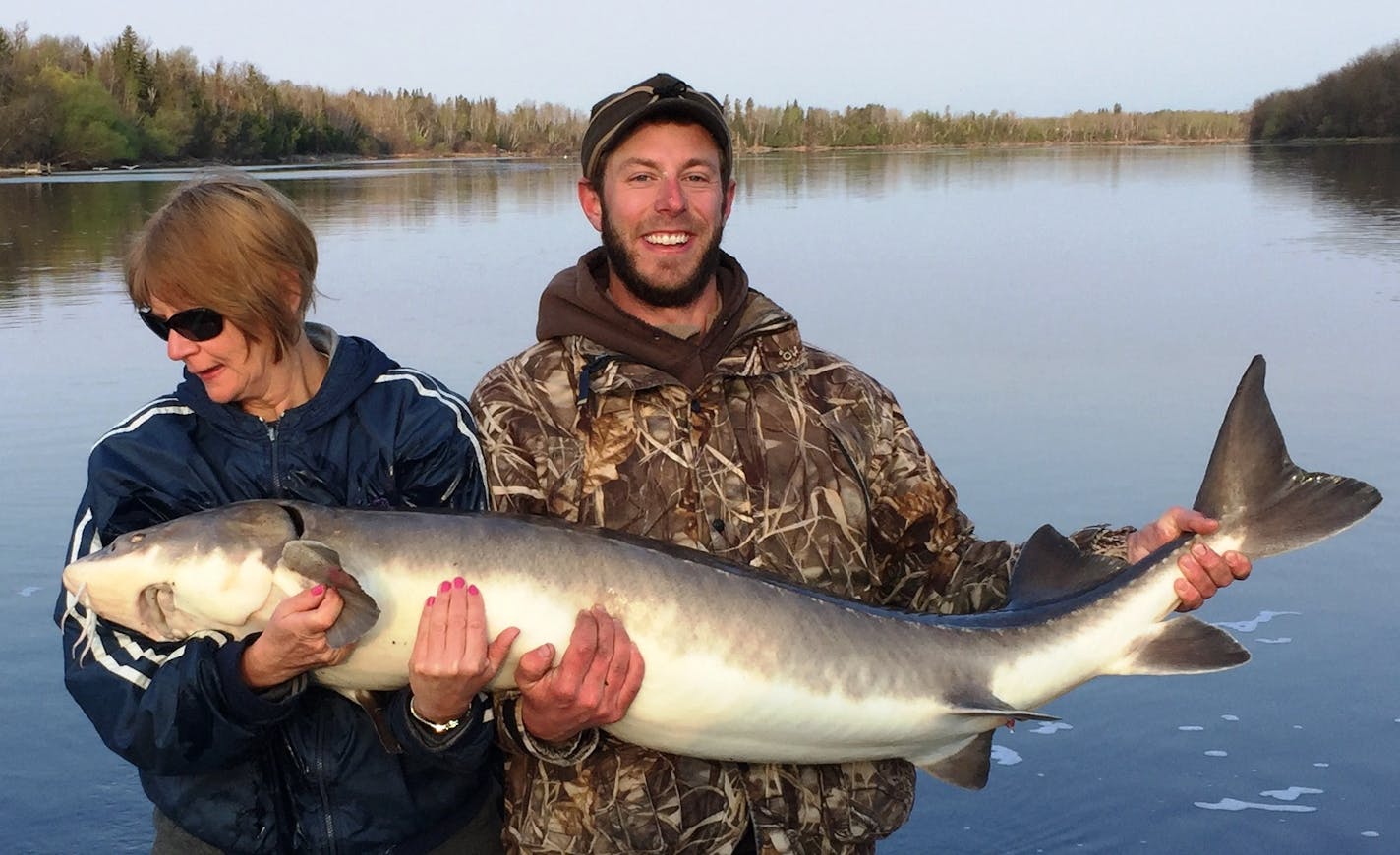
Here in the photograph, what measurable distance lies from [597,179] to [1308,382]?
25.9 ft

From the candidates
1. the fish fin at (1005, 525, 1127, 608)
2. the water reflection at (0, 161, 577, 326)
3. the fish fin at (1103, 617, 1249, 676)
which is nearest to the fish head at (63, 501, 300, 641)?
the fish fin at (1005, 525, 1127, 608)

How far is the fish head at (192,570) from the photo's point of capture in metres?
2.83

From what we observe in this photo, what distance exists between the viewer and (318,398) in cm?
307

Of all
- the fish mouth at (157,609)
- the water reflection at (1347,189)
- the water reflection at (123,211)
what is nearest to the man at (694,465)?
the fish mouth at (157,609)

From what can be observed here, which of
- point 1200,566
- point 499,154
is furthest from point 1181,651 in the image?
point 499,154

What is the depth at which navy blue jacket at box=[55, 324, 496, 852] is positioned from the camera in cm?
286

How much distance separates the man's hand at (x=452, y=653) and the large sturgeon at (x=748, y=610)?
0.05m

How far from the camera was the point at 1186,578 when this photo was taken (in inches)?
131

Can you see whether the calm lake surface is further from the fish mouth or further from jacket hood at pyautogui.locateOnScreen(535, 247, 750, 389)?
jacket hood at pyautogui.locateOnScreen(535, 247, 750, 389)

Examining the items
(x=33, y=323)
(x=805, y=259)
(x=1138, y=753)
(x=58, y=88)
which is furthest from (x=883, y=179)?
(x=58, y=88)

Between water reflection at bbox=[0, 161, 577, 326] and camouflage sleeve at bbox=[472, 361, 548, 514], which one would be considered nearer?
camouflage sleeve at bbox=[472, 361, 548, 514]

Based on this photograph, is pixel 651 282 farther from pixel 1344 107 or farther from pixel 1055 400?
pixel 1344 107

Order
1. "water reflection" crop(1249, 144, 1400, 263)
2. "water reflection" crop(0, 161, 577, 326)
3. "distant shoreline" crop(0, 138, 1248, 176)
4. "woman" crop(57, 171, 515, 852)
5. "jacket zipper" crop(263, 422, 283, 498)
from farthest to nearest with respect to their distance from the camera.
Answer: "distant shoreline" crop(0, 138, 1248, 176) → "water reflection" crop(1249, 144, 1400, 263) → "water reflection" crop(0, 161, 577, 326) → "jacket zipper" crop(263, 422, 283, 498) → "woman" crop(57, 171, 515, 852)

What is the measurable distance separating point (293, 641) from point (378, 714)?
0.38 metres
